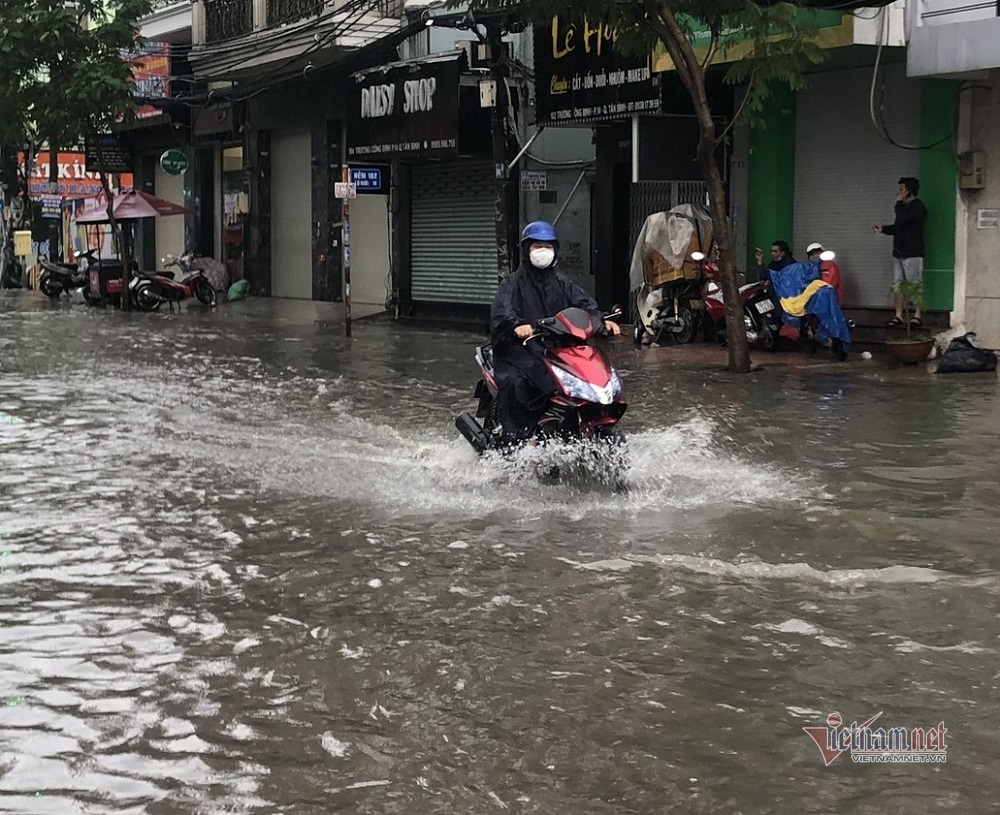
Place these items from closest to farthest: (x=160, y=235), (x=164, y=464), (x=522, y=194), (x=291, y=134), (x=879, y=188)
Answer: (x=164, y=464) → (x=879, y=188) → (x=522, y=194) → (x=291, y=134) → (x=160, y=235)

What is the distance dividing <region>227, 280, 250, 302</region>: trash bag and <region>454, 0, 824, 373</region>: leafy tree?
58.6ft

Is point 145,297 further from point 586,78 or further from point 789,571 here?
point 789,571

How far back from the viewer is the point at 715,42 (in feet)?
48.2

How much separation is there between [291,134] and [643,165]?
47.3 ft

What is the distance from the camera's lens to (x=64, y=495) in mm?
8188

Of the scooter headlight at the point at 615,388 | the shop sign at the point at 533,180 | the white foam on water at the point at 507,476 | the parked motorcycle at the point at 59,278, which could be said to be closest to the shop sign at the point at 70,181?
the parked motorcycle at the point at 59,278

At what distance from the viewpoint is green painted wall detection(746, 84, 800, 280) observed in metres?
18.6

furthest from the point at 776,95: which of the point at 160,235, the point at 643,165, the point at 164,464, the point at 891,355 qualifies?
the point at 160,235

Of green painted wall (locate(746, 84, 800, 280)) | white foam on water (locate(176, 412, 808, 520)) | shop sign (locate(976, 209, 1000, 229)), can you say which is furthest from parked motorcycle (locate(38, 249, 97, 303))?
white foam on water (locate(176, 412, 808, 520))

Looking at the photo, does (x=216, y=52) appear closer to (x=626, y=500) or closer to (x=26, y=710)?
(x=626, y=500)

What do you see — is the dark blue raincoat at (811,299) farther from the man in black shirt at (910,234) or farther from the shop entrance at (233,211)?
the shop entrance at (233,211)

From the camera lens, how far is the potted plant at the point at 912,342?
1519cm

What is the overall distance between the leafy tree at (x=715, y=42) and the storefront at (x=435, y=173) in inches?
283

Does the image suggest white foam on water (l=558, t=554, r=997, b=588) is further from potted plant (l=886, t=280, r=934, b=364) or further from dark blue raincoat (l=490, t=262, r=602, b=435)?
potted plant (l=886, t=280, r=934, b=364)
